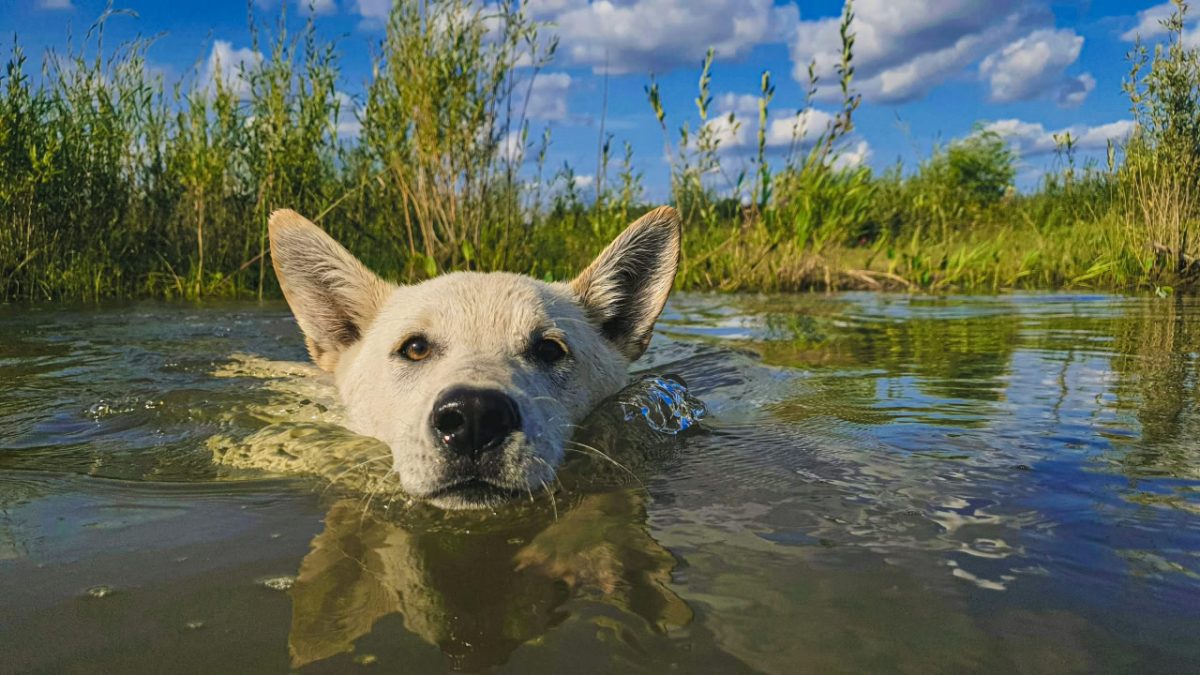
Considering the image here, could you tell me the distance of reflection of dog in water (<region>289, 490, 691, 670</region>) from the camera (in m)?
1.63

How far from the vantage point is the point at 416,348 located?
3502 mm

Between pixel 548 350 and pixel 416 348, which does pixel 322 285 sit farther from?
pixel 548 350

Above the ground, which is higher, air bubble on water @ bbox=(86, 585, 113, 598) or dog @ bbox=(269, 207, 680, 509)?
dog @ bbox=(269, 207, 680, 509)

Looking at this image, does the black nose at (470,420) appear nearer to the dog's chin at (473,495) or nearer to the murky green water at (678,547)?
the dog's chin at (473,495)

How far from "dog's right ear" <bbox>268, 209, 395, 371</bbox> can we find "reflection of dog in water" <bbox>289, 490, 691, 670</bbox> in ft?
6.03

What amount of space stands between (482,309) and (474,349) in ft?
0.97

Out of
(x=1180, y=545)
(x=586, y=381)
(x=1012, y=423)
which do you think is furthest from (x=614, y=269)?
(x=1180, y=545)

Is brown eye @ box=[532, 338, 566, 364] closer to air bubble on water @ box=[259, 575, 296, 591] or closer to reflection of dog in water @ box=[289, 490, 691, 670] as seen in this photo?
reflection of dog in water @ box=[289, 490, 691, 670]

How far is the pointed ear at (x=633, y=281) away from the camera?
4.19 m

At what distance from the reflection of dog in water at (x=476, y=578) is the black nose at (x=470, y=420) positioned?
0.79ft

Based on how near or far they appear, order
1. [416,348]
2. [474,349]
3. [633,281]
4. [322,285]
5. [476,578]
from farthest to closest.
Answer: [633,281] → [322,285] → [416,348] → [474,349] → [476,578]

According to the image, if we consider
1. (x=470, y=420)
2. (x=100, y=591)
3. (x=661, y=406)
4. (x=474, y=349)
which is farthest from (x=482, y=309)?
(x=100, y=591)

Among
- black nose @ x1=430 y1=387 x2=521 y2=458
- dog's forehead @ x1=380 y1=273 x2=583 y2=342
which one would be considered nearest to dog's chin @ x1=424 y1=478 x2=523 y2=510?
black nose @ x1=430 y1=387 x2=521 y2=458

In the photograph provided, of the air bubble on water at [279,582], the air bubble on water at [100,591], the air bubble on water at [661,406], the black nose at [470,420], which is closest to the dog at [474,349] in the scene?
the black nose at [470,420]
